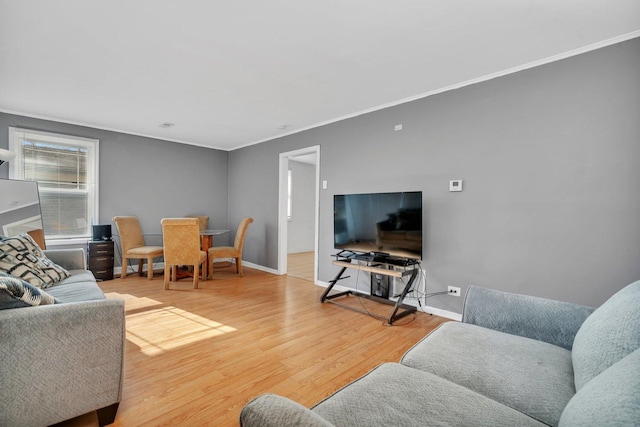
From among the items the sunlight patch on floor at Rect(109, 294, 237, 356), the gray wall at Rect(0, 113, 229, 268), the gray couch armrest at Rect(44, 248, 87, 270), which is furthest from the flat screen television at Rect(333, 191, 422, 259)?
the gray wall at Rect(0, 113, 229, 268)

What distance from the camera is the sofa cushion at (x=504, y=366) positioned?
1.14 meters

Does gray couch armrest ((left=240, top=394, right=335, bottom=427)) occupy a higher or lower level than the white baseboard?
higher

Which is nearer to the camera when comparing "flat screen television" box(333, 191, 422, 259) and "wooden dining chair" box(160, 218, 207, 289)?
"flat screen television" box(333, 191, 422, 259)

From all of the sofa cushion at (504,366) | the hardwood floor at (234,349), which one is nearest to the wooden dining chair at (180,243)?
the hardwood floor at (234,349)

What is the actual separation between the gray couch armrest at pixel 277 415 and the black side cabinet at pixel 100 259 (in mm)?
4959

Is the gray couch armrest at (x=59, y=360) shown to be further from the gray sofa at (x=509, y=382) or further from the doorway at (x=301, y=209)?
the doorway at (x=301, y=209)

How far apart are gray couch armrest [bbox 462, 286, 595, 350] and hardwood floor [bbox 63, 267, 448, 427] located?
88 centimetres

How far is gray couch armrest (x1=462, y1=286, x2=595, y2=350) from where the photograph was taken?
1571 millimetres

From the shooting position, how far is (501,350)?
58.2 inches

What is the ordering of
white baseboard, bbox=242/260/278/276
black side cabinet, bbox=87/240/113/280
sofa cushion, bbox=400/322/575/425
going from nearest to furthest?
sofa cushion, bbox=400/322/575/425 < black side cabinet, bbox=87/240/113/280 < white baseboard, bbox=242/260/278/276

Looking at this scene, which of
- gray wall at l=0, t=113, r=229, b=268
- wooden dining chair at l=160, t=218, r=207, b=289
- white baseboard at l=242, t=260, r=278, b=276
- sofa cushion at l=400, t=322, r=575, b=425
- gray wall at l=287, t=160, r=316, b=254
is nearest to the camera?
sofa cushion at l=400, t=322, r=575, b=425

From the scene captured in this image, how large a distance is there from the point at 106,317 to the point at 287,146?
406 cm

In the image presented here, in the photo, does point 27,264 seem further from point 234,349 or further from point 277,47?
point 277,47

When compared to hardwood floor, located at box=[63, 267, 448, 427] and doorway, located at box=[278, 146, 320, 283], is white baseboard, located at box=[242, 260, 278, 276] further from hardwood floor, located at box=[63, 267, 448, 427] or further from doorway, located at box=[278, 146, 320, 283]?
hardwood floor, located at box=[63, 267, 448, 427]
